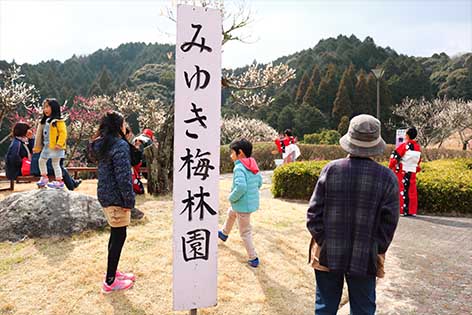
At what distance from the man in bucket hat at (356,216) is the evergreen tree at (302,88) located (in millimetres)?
33059

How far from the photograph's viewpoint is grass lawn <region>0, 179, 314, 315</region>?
3154 millimetres

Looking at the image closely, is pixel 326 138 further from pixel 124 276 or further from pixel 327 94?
pixel 124 276

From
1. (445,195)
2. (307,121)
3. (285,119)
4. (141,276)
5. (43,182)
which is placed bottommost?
(141,276)

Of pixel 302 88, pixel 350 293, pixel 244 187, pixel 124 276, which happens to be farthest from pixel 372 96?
pixel 350 293

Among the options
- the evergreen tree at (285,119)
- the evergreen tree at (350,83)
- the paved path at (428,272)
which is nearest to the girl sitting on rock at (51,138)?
the paved path at (428,272)

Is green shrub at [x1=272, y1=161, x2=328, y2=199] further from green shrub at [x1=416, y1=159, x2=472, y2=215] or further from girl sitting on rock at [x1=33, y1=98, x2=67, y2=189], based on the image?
girl sitting on rock at [x1=33, y1=98, x2=67, y2=189]

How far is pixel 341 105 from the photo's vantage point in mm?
31406

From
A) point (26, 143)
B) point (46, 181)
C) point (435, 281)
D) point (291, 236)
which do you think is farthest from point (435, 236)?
point (26, 143)

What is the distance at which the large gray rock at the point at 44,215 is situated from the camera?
14.5 feet

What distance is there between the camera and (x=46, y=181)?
576 cm

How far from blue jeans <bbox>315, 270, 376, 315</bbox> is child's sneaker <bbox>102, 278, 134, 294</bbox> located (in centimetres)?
185

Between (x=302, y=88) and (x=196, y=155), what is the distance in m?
33.9

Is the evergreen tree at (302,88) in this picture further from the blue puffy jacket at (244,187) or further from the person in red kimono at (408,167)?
the blue puffy jacket at (244,187)

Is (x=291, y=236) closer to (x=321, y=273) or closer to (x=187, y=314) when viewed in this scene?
(x=187, y=314)
